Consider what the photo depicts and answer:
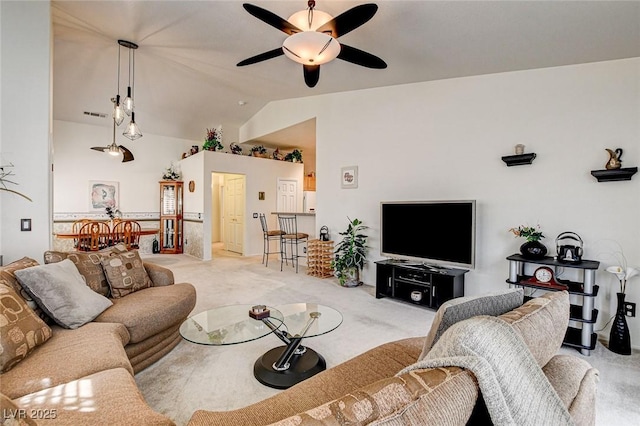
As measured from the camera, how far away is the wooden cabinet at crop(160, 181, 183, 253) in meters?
7.70

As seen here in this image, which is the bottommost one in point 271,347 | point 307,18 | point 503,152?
point 271,347

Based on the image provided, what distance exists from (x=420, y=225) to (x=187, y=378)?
2.96m

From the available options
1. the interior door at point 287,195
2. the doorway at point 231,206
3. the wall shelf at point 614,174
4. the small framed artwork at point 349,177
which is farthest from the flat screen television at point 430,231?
the doorway at point 231,206

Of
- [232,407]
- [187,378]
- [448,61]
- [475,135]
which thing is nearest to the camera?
[232,407]

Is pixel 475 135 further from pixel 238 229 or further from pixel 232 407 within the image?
pixel 238 229

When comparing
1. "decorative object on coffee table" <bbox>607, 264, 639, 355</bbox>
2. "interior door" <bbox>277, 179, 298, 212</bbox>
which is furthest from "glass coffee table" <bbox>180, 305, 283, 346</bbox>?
"interior door" <bbox>277, 179, 298, 212</bbox>

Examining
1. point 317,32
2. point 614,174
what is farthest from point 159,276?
point 614,174

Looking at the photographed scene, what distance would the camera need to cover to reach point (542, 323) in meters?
1.08

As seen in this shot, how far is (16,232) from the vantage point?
8.43 ft

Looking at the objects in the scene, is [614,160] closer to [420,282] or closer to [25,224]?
[420,282]

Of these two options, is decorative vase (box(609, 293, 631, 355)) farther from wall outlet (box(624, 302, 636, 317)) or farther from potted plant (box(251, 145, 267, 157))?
potted plant (box(251, 145, 267, 157))

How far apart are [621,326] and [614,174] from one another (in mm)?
1335

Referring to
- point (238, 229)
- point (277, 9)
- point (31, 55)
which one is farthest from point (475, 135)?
point (238, 229)

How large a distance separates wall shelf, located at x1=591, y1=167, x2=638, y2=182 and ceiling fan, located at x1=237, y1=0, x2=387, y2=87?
227 centimetres
